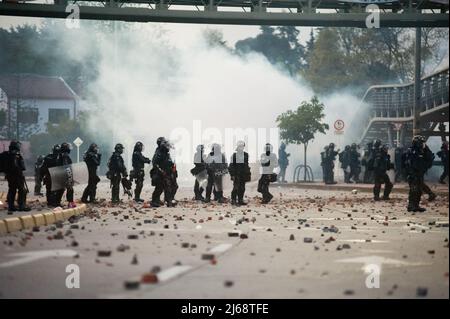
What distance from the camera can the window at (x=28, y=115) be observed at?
253ft

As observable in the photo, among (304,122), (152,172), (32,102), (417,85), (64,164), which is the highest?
(32,102)

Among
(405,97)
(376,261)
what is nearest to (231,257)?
(376,261)

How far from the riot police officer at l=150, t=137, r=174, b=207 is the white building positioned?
50372 mm

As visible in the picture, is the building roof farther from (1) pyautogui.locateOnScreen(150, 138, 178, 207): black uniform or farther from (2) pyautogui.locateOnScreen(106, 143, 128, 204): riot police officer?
(1) pyautogui.locateOnScreen(150, 138, 178, 207): black uniform

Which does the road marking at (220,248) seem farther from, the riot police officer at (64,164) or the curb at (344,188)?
the curb at (344,188)

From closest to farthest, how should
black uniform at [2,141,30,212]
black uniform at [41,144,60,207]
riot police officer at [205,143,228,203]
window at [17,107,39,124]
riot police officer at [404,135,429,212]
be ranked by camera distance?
black uniform at [2,141,30,212] < riot police officer at [404,135,429,212] < black uniform at [41,144,60,207] < riot police officer at [205,143,228,203] < window at [17,107,39,124]

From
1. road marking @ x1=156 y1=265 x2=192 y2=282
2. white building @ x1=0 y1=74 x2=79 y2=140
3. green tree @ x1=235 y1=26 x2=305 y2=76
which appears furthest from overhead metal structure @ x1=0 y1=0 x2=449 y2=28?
green tree @ x1=235 y1=26 x2=305 y2=76

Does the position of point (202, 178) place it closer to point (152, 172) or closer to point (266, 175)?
point (266, 175)

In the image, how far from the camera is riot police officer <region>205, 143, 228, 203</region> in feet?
89.2

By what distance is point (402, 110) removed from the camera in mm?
43469

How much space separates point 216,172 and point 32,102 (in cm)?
5619

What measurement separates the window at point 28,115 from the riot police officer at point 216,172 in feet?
169

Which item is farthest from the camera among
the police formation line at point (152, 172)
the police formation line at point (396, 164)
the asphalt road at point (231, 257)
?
the police formation line at point (396, 164)

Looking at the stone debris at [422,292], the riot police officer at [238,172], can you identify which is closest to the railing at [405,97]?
the riot police officer at [238,172]
